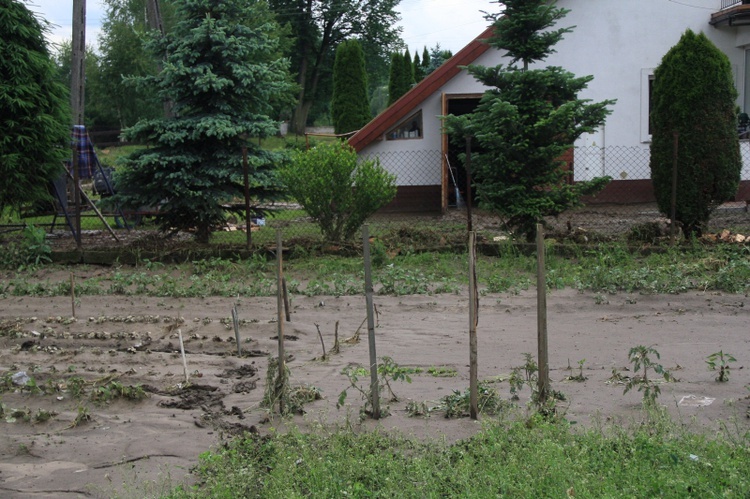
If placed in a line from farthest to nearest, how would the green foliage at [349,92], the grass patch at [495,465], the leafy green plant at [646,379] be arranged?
the green foliage at [349,92], the leafy green plant at [646,379], the grass patch at [495,465]

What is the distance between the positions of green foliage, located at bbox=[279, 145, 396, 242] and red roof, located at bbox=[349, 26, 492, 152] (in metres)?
4.14

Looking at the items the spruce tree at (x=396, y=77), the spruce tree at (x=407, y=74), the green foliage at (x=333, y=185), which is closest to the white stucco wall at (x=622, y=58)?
the green foliage at (x=333, y=185)

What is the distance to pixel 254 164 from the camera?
500 inches

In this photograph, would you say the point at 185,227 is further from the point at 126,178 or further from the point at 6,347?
the point at 6,347

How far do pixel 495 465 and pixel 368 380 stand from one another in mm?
2149

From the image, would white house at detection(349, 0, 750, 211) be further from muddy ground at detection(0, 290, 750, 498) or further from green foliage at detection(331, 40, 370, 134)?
green foliage at detection(331, 40, 370, 134)

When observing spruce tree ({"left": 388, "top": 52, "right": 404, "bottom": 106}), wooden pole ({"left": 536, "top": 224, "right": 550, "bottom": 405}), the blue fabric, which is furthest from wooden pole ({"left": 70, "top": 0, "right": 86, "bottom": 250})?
wooden pole ({"left": 536, "top": 224, "right": 550, "bottom": 405})

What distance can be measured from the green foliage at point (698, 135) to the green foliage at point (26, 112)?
1036 cm

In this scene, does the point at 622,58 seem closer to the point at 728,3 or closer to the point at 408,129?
the point at 728,3

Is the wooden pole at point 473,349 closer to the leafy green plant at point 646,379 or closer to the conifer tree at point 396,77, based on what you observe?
the leafy green plant at point 646,379

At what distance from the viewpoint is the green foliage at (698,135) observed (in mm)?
12547

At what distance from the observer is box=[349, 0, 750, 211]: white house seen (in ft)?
56.1

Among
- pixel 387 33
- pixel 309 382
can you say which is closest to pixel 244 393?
pixel 309 382

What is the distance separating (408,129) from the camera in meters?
17.7
